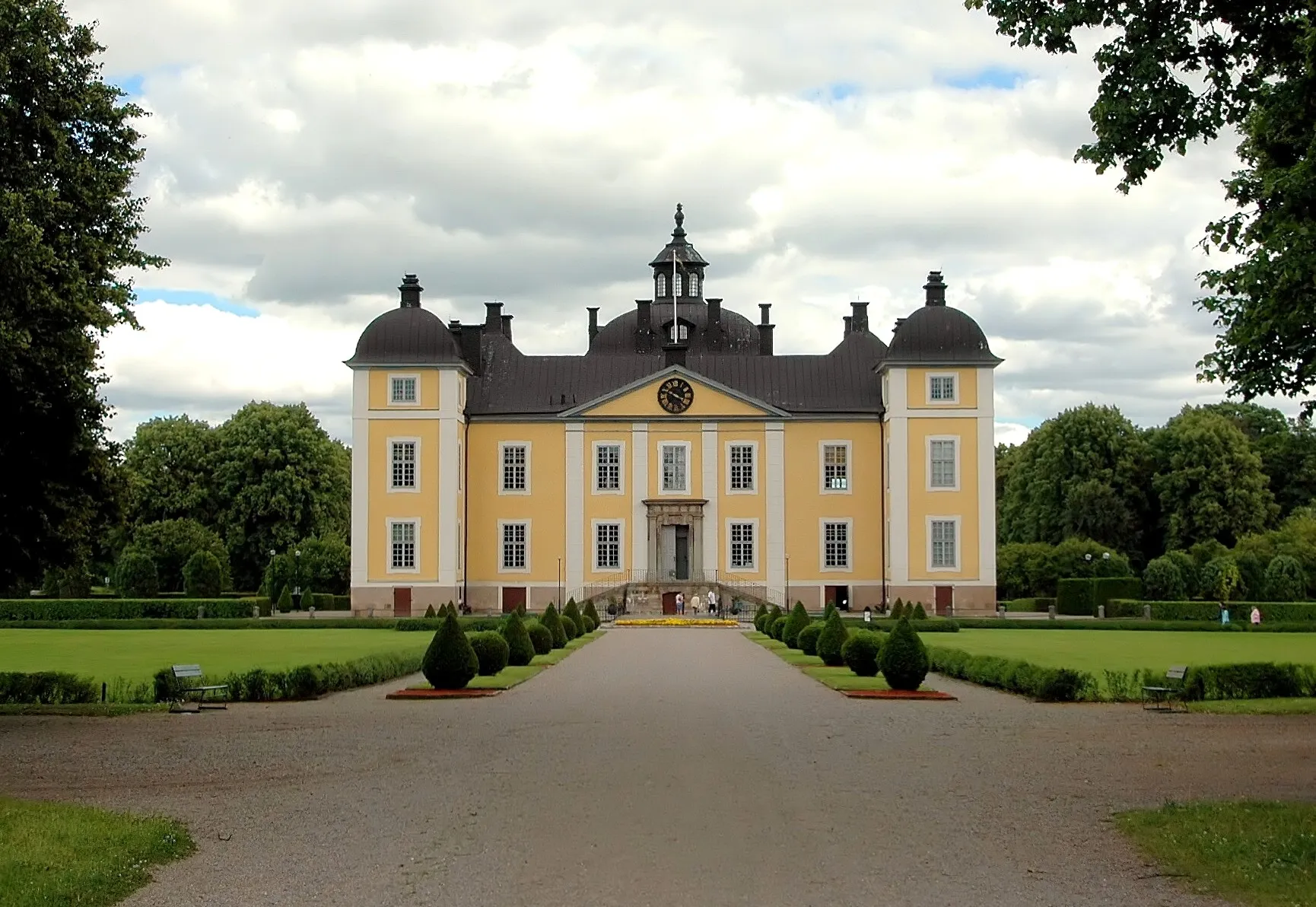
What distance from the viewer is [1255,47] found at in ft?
40.5

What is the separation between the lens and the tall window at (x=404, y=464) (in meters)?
52.3

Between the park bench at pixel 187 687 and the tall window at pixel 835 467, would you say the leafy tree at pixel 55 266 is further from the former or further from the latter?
the tall window at pixel 835 467

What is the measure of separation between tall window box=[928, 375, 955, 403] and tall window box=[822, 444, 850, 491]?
3958 mm

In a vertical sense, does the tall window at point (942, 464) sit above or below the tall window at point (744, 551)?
above

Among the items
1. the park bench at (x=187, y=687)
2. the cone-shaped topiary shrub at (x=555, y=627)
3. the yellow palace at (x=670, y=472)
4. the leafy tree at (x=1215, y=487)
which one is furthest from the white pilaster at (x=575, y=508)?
the park bench at (x=187, y=687)

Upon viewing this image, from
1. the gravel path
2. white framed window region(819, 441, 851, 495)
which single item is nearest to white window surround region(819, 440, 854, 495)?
white framed window region(819, 441, 851, 495)

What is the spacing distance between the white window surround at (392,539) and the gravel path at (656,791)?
31.8 meters

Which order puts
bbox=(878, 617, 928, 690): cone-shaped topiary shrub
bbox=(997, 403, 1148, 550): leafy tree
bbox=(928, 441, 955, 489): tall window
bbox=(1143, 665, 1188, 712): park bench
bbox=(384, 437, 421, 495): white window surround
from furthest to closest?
bbox=(997, 403, 1148, 550): leafy tree
bbox=(384, 437, 421, 495): white window surround
bbox=(928, 441, 955, 489): tall window
bbox=(878, 617, 928, 690): cone-shaped topiary shrub
bbox=(1143, 665, 1188, 712): park bench

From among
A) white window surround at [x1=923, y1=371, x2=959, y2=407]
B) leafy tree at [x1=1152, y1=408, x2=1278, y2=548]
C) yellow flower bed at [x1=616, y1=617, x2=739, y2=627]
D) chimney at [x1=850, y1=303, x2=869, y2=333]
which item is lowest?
yellow flower bed at [x1=616, y1=617, x2=739, y2=627]

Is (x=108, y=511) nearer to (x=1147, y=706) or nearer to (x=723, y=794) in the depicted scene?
(x=723, y=794)

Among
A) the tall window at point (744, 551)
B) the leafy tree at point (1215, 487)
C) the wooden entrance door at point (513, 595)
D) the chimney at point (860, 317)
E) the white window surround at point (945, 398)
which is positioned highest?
the chimney at point (860, 317)

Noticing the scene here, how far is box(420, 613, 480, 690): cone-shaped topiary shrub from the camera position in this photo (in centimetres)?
2153

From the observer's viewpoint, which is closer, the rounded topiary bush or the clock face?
the rounded topiary bush

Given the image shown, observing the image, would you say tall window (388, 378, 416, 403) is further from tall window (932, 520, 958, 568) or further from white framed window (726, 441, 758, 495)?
tall window (932, 520, 958, 568)
